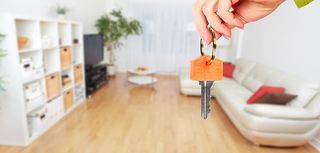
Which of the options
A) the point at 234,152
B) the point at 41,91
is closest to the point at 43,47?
the point at 41,91

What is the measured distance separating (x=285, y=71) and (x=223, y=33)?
3245 mm

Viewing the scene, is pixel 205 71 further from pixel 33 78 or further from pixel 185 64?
pixel 185 64

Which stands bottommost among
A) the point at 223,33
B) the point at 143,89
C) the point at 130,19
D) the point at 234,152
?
the point at 234,152

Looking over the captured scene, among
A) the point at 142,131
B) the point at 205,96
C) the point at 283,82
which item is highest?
the point at 205,96

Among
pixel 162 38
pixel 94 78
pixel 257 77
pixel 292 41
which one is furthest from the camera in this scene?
pixel 162 38

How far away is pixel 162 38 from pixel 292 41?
3293 millimetres

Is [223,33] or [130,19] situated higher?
[130,19]

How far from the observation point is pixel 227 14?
13.9 inches

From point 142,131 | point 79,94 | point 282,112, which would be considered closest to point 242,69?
point 282,112

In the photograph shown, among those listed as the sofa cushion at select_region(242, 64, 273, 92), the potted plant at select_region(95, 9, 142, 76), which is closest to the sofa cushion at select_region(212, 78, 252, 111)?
the sofa cushion at select_region(242, 64, 273, 92)

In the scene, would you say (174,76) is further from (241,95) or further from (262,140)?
(262,140)

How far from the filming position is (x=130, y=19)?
18.4 feet

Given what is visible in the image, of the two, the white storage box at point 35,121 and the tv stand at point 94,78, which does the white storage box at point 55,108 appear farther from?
the tv stand at point 94,78

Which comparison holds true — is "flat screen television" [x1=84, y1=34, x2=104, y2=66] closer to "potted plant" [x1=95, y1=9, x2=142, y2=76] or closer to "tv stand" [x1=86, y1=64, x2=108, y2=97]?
"tv stand" [x1=86, y1=64, x2=108, y2=97]
